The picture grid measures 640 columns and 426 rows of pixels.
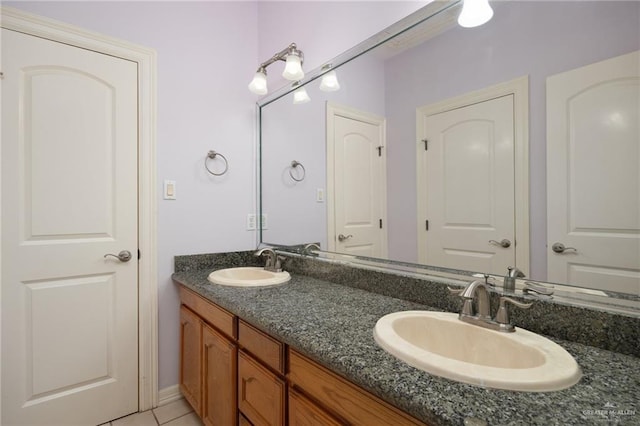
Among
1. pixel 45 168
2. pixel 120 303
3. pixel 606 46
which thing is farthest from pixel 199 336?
pixel 606 46

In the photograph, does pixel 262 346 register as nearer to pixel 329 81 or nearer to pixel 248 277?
pixel 248 277

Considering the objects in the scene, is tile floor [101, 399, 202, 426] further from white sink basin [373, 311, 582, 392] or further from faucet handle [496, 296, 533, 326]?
faucet handle [496, 296, 533, 326]

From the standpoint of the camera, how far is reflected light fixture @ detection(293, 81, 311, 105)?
186 centimetres

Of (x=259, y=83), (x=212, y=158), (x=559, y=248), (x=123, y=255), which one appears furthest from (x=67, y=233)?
(x=559, y=248)

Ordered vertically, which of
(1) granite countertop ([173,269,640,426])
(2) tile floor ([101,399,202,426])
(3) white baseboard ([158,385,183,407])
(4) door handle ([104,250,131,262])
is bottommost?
(2) tile floor ([101,399,202,426])

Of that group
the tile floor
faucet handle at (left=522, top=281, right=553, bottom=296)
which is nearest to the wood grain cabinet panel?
the tile floor

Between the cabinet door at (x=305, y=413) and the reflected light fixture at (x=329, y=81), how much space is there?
57.5 inches

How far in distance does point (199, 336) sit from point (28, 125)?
4.41 ft

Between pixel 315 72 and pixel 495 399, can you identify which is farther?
pixel 315 72

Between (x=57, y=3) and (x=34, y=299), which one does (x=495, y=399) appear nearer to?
(x=34, y=299)

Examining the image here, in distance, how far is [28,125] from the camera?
1.46m

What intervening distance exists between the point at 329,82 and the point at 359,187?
656 millimetres

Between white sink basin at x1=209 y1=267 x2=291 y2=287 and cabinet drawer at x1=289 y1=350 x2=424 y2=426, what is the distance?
586 mm

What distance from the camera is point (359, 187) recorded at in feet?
4.89
